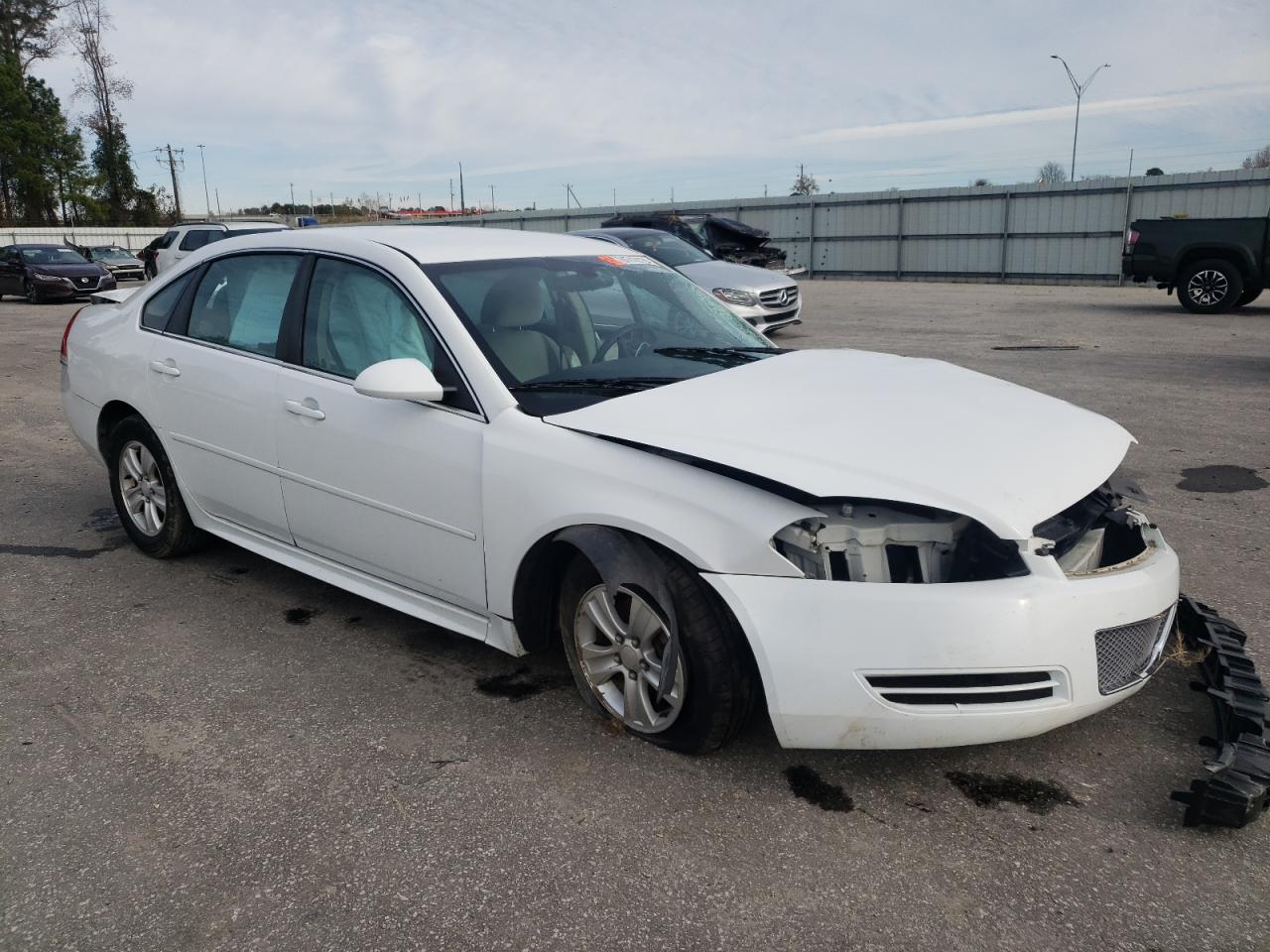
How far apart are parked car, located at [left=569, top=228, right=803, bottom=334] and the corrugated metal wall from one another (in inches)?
561

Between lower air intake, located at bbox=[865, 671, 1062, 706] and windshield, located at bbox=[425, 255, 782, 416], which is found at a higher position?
windshield, located at bbox=[425, 255, 782, 416]

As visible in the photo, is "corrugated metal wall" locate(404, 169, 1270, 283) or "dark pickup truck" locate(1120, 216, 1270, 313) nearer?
"dark pickup truck" locate(1120, 216, 1270, 313)

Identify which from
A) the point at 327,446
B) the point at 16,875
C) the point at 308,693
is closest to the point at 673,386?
the point at 327,446

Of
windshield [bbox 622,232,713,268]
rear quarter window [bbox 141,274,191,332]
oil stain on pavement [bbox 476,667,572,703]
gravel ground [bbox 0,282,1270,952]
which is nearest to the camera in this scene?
gravel ground [bbox 0,282,1270,952]

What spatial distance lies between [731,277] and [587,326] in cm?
972

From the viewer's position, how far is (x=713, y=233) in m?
18.0

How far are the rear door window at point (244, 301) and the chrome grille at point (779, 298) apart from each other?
923 centimetres

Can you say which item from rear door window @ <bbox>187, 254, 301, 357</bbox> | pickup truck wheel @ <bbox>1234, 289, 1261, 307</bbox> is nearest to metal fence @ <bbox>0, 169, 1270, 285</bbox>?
pickup truck wheel @ <bbox>1234, 289, 1261, 307</bbox>

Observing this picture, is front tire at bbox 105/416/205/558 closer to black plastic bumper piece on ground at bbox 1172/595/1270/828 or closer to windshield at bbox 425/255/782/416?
windshield at bbox 425/255/782/416

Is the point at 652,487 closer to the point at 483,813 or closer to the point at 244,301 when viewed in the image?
the point at 483,813

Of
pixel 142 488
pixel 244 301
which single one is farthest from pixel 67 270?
pixel 244 301

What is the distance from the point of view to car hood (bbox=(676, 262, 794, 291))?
12.9m

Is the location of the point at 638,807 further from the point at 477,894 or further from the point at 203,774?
the point at 203,774

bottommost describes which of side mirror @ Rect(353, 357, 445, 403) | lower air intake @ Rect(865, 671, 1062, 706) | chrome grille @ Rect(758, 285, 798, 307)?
chrome grille @ Rect(758, 285, 798, 307)
